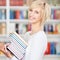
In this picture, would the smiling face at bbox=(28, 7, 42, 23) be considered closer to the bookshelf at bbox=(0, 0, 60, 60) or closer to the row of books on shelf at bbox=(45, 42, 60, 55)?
the bookshelf at bbox=(0, 0, 60, 60)

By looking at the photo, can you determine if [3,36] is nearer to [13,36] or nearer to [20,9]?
[20,9]

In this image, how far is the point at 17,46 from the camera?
1508mm

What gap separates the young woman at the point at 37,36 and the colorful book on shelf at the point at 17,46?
0.10ft

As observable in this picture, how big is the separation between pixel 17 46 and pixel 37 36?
0.59 feet

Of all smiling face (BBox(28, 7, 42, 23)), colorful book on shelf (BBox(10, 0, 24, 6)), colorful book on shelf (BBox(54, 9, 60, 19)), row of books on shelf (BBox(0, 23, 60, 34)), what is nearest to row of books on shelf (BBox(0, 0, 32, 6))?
colorful book on shelf (BBox(10, 0, 24, 6))

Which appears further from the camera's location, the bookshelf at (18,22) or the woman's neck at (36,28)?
the bookshelf at (18,22)

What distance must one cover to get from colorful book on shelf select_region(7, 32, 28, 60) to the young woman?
32 mm

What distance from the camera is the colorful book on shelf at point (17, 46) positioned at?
148cm

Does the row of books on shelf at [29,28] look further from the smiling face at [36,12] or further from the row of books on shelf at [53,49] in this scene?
the smiling face at [36,12]

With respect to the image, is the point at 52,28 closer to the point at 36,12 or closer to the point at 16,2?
the point at 16,2

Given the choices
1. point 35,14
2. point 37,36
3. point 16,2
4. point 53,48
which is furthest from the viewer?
point 53,48

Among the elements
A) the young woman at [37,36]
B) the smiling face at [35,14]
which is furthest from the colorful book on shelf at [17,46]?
the smiling face at [35,14]

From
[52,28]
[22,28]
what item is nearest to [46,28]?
[52,28]

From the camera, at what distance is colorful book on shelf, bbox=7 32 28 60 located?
1.48 meters
